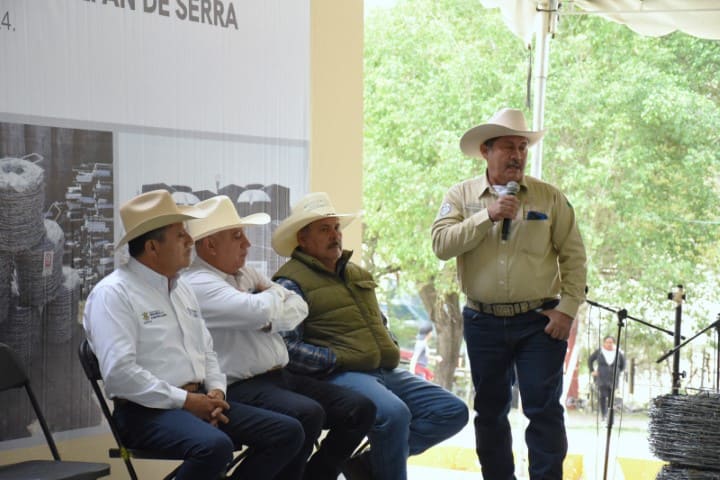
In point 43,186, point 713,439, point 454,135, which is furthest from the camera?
point 454,135

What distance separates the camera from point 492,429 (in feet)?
12.7

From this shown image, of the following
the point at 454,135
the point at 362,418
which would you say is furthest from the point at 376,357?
the point at 454,135

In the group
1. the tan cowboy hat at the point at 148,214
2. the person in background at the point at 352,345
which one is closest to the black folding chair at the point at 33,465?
the tan cowboy hat at the point at 148,214

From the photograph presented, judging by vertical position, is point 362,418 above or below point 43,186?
below

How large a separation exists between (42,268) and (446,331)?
8.86m

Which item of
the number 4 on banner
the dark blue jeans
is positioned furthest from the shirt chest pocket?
the number 4 on banner

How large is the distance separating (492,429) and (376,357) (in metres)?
0.59

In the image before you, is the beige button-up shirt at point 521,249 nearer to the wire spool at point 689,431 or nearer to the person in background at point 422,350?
the wire spool at point 689,431

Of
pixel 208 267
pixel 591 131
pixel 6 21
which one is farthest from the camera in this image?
pixel 591 131

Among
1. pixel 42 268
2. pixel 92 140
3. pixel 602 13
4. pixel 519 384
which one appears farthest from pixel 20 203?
pixel 602 13

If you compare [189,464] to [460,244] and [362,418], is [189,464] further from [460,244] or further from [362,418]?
[460,244]

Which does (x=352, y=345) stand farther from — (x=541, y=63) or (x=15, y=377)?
(x=541, y=63)

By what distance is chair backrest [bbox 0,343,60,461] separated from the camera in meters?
3.00

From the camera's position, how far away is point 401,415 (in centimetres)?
355
